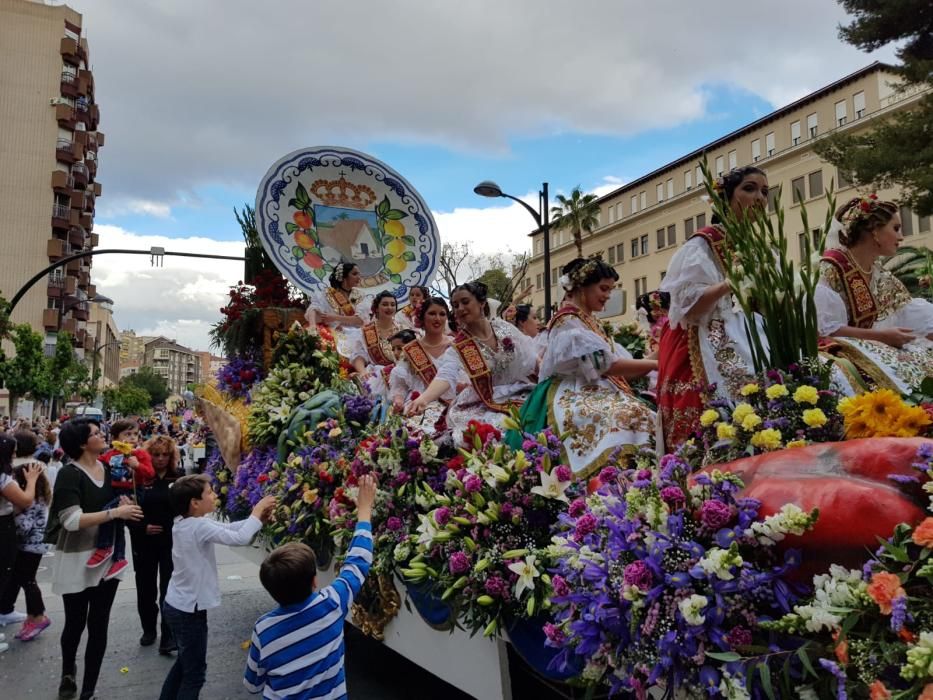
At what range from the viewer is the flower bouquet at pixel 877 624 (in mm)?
1422

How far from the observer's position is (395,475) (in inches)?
145

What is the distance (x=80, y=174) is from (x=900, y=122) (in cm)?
5149

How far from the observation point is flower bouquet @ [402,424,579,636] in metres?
2.61

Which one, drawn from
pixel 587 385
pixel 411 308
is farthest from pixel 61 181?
pixel 587 385

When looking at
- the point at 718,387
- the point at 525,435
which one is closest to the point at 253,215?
the point at 525,435

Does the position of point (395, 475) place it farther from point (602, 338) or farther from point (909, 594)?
point (909, 594)

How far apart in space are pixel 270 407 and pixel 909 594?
15.7 ft

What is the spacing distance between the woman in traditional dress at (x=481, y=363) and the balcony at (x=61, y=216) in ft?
167

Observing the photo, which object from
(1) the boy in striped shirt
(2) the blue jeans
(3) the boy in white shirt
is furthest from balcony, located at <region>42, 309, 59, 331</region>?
(1) the boy in striped shirt

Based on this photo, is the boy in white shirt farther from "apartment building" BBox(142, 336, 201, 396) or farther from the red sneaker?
"apartment building" BBox(142, 336, 201, 396)

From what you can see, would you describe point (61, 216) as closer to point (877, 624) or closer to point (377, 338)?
point (377, 338)

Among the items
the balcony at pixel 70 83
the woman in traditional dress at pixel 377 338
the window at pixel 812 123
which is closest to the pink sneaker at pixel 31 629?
the woman in traditional dress at pixel 377 338

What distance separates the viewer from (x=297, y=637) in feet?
8.89

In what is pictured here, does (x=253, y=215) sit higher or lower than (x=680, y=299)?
higher
